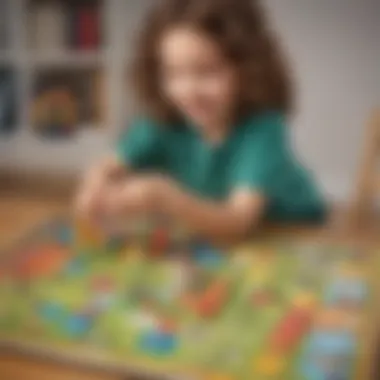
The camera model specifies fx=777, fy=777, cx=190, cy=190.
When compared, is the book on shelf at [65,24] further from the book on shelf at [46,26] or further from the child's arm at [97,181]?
the child's arm at [97,181]

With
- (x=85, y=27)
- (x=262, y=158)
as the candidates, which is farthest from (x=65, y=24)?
(x=262, y=158)

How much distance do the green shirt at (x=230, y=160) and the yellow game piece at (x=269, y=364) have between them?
0.77ft

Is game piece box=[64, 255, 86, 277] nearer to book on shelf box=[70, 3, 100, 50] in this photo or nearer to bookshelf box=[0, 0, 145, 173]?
bookshelf box=[0, 0, 145, 173]

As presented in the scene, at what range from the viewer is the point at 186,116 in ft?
2.65

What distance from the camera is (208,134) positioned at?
0.81 m

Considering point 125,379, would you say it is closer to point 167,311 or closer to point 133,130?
point 167,311

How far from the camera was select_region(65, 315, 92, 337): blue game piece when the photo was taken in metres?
0.63

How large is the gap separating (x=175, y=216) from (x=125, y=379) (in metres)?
0.25

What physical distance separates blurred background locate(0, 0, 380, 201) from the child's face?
42mm

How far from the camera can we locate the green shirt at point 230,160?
793mm

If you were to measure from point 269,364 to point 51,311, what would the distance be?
0.65 ft

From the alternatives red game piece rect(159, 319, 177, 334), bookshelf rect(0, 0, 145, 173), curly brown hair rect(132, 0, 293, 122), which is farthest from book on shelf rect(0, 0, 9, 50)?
red game piece rect(159, 319, 177, 334)

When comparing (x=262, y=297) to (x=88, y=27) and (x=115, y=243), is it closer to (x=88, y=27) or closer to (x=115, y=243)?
(x=115, y=243)

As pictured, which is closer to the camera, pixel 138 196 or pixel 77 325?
pixel 77 325
